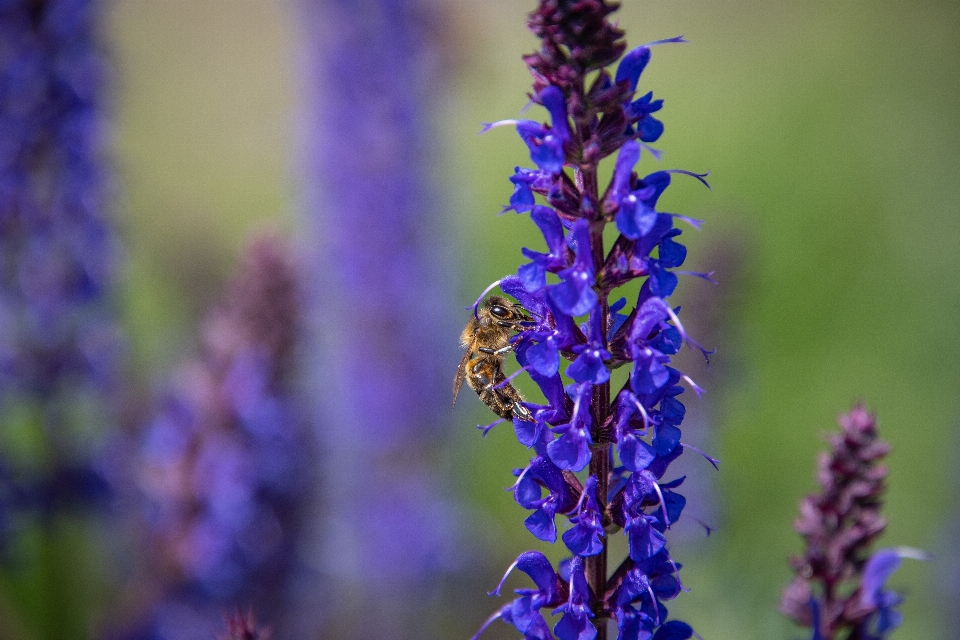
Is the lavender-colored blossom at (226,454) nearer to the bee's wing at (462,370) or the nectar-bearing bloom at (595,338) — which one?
the bee's wing at (462,370)

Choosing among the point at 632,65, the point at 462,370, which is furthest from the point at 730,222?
the point at 632,65

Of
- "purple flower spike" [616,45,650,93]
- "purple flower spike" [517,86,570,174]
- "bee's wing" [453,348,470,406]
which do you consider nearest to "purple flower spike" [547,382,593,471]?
"purple flower spike" [517,86,570,174]

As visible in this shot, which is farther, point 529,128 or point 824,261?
point 824,261

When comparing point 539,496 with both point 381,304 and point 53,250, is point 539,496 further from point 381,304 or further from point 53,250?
point 381,304

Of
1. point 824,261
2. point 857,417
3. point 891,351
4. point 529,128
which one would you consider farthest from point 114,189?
point 824,261

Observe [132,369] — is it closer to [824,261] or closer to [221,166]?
[824,261]
